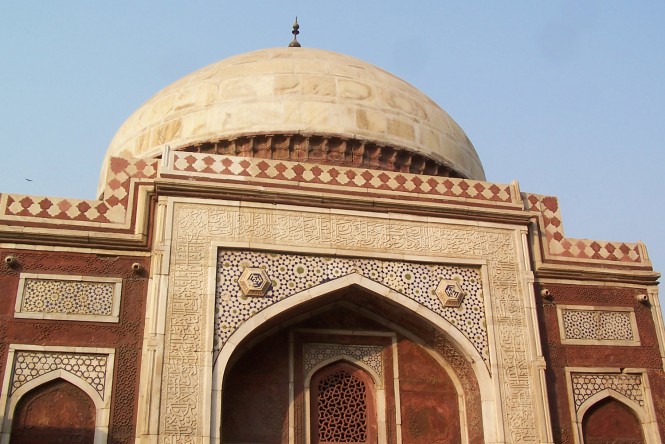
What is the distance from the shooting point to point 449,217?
24.8ft

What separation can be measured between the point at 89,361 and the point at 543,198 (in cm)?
438

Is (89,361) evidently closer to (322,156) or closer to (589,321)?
(322,156)

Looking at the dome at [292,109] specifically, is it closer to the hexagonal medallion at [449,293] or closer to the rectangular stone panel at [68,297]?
the hexagonal medallion at [449,293]

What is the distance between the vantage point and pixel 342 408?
7.07m

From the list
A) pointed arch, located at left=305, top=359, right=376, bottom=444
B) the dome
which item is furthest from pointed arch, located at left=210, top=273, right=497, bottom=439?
the dome

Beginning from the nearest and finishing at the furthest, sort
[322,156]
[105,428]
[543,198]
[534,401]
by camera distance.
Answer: [105,428] → [534,401] → [543,198] → [322,156]

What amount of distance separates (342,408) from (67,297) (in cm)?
240

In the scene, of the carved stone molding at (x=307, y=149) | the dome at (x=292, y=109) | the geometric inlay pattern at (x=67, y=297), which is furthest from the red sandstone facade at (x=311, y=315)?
the dome at (x=292, y=109)

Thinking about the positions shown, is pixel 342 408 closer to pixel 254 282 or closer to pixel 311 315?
pixel 311 315

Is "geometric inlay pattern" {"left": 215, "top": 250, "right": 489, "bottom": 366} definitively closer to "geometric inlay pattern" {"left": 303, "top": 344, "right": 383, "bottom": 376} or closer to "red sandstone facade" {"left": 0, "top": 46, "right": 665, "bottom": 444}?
"red sandstone facade" {"left": 0, "top": 46, "right": 665, "bottom": 444}

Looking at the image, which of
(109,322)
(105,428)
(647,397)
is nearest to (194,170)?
(109,322)

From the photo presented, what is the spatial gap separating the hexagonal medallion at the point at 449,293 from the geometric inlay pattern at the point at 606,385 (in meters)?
1.18

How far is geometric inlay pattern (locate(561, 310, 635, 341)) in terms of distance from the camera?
7.46 meters

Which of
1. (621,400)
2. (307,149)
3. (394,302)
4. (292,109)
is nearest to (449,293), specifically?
(394,302)
